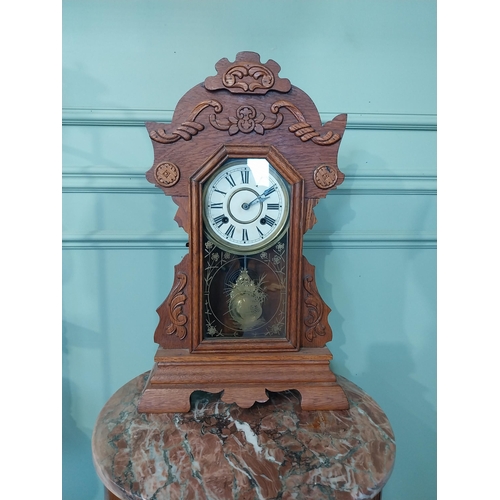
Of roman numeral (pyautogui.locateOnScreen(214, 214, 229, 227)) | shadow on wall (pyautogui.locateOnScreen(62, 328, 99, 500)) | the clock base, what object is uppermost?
roman numeral (pyautogui.locateOnScreen(214, 214, 229, 227))

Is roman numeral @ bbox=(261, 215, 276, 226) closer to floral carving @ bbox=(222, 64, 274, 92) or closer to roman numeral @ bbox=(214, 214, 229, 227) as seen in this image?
roman numeral @ bbox=(214, 214, 229, 227)

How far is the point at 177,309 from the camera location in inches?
30.6

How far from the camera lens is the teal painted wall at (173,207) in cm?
103

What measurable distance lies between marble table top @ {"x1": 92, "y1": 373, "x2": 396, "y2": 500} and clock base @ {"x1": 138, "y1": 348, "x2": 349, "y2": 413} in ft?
0.08

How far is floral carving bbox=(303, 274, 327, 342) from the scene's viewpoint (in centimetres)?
79

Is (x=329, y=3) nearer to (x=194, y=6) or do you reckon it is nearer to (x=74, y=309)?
(x=194, y=6)

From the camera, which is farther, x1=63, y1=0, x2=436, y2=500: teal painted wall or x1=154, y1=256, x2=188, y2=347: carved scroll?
x1=63, y1=0, x2=436, y2=500: teal painted wall

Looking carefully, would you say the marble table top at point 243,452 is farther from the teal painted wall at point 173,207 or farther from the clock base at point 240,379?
the teal painted wall at point 173,207

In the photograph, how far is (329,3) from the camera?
3.45ft

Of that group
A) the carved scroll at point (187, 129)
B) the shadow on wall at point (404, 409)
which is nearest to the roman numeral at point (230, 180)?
the carved scroll at point (187, 129)

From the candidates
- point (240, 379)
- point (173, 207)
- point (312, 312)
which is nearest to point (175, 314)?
point (240, 379)

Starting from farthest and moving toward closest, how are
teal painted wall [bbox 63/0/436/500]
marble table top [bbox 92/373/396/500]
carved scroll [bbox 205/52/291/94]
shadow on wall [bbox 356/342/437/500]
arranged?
shadow on wall [bbox 356/342/437/500], teal painted wall [bbox 63/0/436/500], carved scroll [bbox 205/52/291/94], marble table top [bbox 92/373/396/500]

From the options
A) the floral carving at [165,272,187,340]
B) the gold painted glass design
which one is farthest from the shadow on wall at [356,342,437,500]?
the floral carving at [165,272,187,340]

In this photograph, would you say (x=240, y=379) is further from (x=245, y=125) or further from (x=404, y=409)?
(x=404, y=409)
